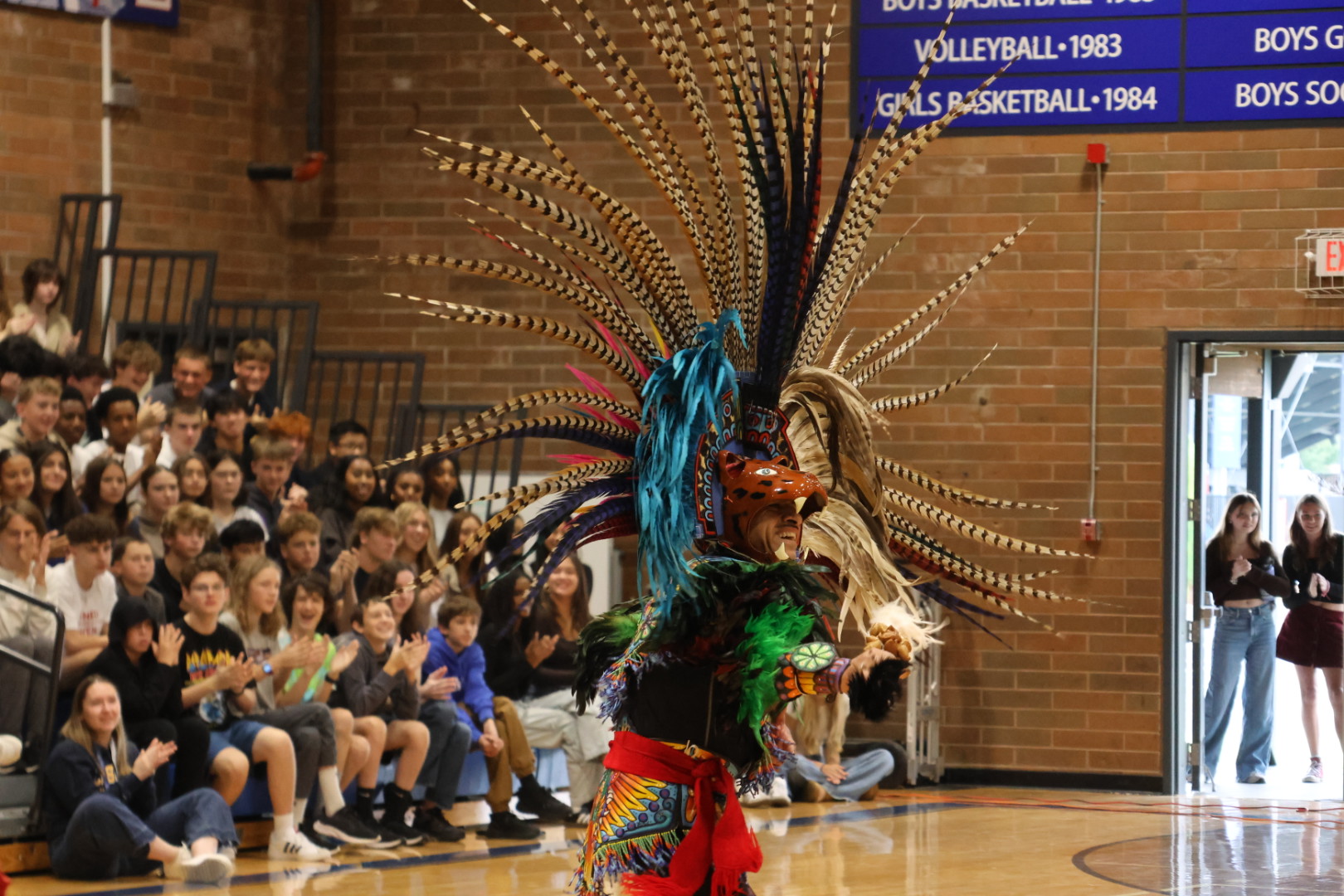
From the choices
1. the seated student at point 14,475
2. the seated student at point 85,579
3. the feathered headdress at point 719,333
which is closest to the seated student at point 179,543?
the seated student at point 85,579

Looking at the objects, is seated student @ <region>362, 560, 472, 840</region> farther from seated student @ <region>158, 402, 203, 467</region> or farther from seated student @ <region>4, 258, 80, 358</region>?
seated student @ <region>4, 258, 80, 358</region>

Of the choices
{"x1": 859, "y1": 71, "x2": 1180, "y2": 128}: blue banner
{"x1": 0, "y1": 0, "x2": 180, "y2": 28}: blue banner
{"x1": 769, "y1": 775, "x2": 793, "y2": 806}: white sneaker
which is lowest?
{"x1": 769, "y1": 775, "x2": 793, "y2": 806}: white sneaker

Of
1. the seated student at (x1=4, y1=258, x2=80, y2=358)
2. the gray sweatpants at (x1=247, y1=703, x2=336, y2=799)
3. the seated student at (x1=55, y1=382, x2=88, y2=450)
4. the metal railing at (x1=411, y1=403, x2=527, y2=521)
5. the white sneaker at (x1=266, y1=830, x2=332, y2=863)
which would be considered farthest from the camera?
the metal railing at (x1=411, y1=403, x2=527, y2=521)

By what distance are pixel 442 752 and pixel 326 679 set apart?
26.6 inches

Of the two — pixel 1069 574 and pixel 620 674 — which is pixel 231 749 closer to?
pixel 620 674

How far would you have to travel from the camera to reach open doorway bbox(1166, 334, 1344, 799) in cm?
938

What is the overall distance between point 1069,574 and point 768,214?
21.0ft

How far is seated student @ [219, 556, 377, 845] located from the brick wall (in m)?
3.09

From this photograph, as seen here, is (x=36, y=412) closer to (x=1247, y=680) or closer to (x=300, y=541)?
(x=300, y=541)

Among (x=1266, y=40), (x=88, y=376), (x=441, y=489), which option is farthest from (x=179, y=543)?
(x=1266, y=40)

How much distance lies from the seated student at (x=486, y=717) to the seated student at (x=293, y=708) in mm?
716

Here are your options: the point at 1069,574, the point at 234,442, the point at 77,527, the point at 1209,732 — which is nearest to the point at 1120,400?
the point at 1069,574

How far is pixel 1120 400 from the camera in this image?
31.1 feet

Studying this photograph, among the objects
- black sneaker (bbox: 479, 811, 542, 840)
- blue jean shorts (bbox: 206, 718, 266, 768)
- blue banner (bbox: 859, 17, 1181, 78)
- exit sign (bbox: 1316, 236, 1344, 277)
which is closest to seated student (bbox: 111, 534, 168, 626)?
blue jean shorts (bbox: 206, 718, 266, 768)
